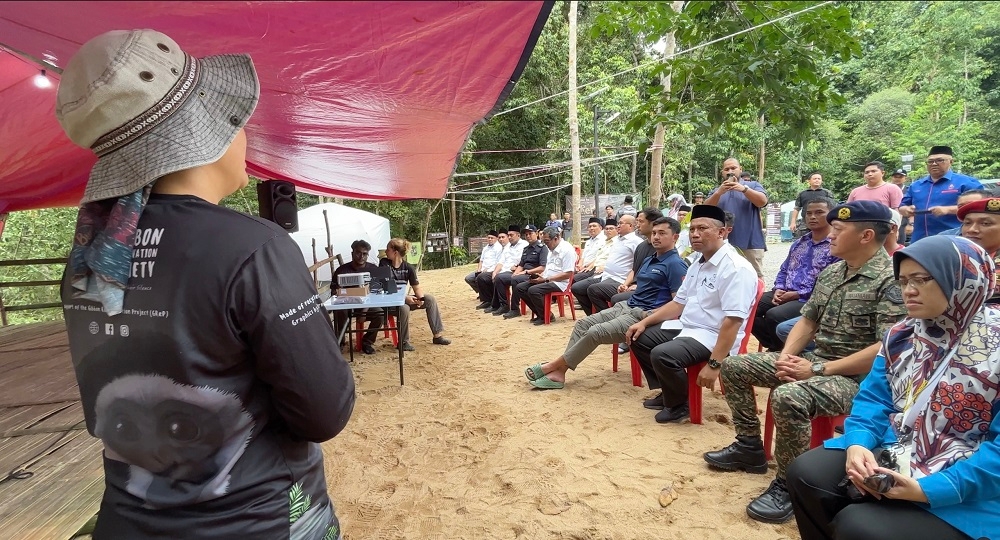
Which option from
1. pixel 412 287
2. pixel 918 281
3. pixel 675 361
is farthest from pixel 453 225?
pixel 918 281

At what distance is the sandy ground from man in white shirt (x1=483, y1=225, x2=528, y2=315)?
11.7ft

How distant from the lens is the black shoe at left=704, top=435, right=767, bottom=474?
275cm

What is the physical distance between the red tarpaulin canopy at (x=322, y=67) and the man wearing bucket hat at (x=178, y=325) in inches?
26.8

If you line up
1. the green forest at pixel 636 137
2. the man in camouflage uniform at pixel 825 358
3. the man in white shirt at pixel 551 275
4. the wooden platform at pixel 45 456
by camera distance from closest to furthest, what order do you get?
the wooden platform at pixel 45 456
the man in camouflage uniform at pixel 825 358
the man in white shirt at pixel 551 275
the green forest at pixel 636 137

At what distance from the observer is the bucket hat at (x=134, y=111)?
85 cm

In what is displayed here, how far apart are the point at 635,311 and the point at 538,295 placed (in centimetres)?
309

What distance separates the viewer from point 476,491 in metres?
2.77

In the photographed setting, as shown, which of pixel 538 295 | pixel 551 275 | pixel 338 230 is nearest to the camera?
pixel 538 295

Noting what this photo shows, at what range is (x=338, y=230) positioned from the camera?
1276cm

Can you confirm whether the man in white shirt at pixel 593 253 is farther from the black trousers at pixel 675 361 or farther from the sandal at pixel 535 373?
the black trousers at pixel 675 361

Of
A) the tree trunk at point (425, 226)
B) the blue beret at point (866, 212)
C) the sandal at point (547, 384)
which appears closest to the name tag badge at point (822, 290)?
the blue beret at point (866, 212)

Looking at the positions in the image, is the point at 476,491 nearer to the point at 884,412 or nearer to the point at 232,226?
the point at 884,412

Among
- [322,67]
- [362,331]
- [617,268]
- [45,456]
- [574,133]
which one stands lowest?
[362,331]

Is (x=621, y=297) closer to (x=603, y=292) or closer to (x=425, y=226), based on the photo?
(x=603, y=292)
